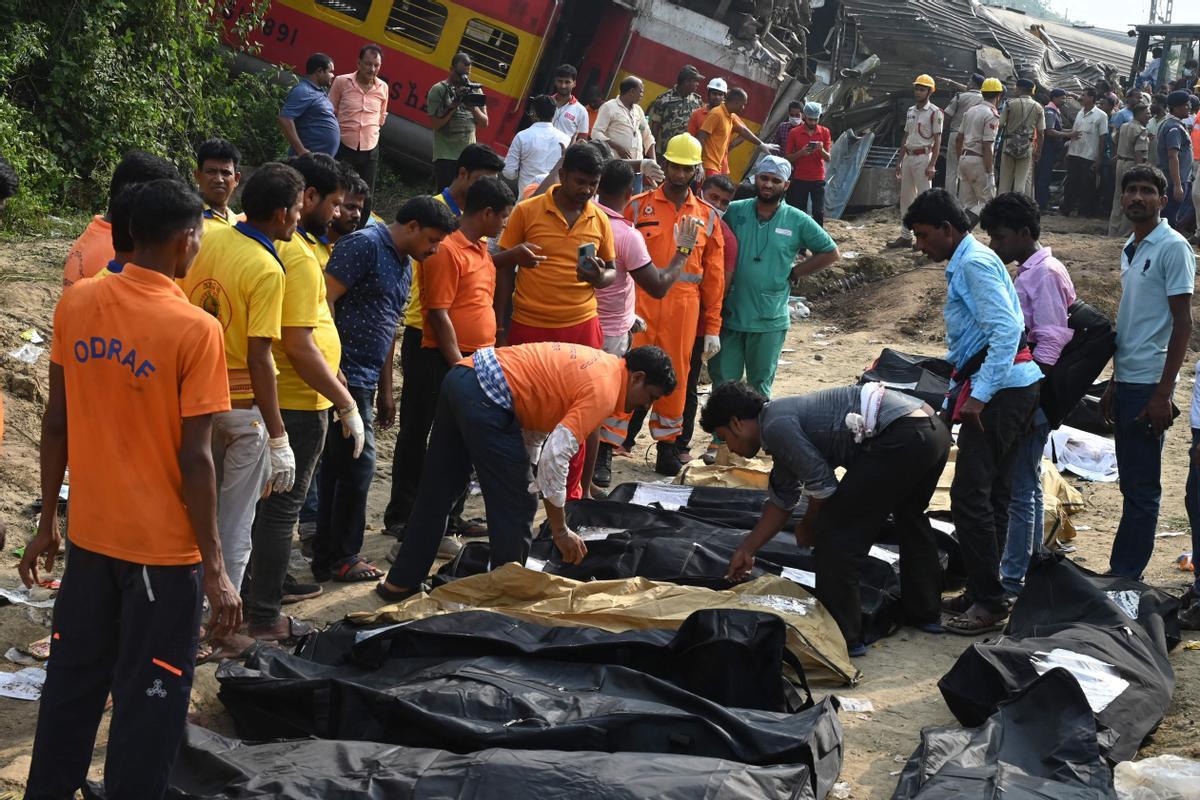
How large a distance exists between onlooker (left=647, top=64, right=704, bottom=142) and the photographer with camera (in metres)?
2.26

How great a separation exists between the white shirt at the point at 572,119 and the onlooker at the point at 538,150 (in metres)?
0.89

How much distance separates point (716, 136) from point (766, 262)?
4433 mm

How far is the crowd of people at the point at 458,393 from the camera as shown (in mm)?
3129

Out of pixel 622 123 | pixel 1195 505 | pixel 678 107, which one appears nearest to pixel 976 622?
pixel 1195 505

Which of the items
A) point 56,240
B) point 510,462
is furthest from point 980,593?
point 56,240

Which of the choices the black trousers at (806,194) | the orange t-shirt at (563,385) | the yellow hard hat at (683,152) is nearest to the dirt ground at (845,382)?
the black trousers at (806,194)

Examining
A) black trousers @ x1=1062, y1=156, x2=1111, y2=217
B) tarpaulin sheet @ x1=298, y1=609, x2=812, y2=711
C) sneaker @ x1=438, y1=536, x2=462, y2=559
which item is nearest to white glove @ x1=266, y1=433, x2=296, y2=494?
tarpaulin sheet @ x1=298, y1=609, x2=812, y2=711

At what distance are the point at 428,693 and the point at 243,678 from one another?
63 cm

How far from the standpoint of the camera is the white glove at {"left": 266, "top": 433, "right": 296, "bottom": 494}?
168 inches

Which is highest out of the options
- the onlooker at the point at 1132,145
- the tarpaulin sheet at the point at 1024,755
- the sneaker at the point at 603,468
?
the onlooker at the point at 1132,145

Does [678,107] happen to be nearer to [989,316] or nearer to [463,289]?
[463,289]

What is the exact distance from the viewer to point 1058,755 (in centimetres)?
372

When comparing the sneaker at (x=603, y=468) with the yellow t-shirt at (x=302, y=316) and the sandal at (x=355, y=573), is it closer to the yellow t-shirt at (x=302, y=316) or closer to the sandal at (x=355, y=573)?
the sandal at (x=355, y=573)

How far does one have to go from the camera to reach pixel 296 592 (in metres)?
5.38
